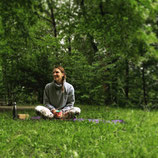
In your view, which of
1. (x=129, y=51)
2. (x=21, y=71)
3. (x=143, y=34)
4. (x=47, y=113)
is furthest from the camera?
(x=21, y=71)

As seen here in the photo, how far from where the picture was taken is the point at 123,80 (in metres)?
13.9

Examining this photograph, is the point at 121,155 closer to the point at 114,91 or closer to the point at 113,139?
the point at 113,139

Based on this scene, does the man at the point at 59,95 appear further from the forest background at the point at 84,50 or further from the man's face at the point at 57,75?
the forest background at the point at 84,50

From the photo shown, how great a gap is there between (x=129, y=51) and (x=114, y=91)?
11.2 m

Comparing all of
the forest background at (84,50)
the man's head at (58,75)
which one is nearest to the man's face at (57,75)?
the man's head at (58,75)

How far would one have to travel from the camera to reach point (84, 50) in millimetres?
17484

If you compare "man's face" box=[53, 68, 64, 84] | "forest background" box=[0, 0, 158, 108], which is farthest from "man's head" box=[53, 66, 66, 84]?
"forest background" box=[0, 0, 158, 108]

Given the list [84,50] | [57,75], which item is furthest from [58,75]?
[84,50]

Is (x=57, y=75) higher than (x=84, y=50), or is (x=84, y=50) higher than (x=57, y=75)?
(x=84, y=50)

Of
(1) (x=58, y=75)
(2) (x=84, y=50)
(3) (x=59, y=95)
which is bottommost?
(3) (x=59, y=95)

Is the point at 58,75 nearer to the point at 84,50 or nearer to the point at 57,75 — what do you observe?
the point at 57,75

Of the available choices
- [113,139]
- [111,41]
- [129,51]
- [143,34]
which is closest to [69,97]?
[113,139]

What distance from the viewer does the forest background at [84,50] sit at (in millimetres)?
2615

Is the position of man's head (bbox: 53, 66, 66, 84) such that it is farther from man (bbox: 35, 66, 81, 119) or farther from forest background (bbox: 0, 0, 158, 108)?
forest background (bbox: 0, 0, 158, 108)
